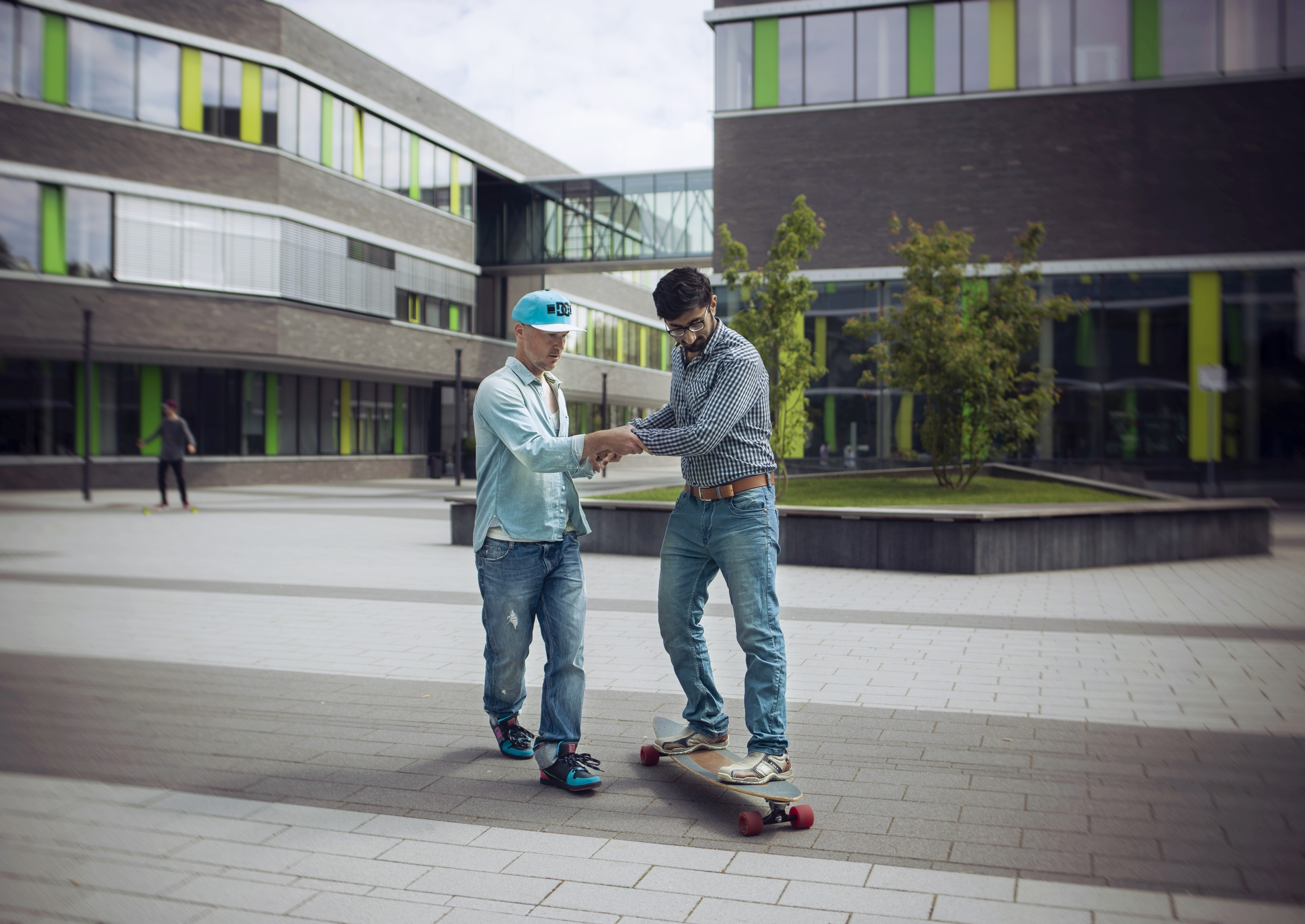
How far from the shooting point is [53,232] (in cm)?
2672

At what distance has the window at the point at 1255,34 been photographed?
25219 millimetres

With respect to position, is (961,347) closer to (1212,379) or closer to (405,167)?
(1212,379)

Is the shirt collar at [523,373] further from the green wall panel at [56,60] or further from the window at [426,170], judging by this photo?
the window at [426,170]

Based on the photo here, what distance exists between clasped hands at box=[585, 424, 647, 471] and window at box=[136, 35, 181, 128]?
28.7 metres

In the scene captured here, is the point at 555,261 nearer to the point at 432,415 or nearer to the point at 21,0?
the point at 432,415

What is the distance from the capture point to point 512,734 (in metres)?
4.74

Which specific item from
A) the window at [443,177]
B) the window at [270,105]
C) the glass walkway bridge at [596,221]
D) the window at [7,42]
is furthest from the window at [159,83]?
the glass walkway bridge at [596,221]

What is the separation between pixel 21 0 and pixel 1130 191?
27075 mm

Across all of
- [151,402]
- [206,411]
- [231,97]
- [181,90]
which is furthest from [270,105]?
[151,402]

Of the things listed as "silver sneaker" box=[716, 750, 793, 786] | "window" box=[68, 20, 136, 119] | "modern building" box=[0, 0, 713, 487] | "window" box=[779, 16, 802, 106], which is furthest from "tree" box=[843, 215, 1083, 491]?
"window" box=[68, 20, 136, 119]

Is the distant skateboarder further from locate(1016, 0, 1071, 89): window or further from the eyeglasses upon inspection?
locate(1016, 0, 1071, 89): window

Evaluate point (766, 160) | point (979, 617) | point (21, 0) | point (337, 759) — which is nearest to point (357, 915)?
point (337, 759)

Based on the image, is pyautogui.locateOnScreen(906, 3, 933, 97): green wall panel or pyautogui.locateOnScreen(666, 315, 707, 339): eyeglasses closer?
pyautogui.locateOnScreen(666, 315, 707, 339): eyeglasses

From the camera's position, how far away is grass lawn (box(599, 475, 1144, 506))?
49.8 ft
